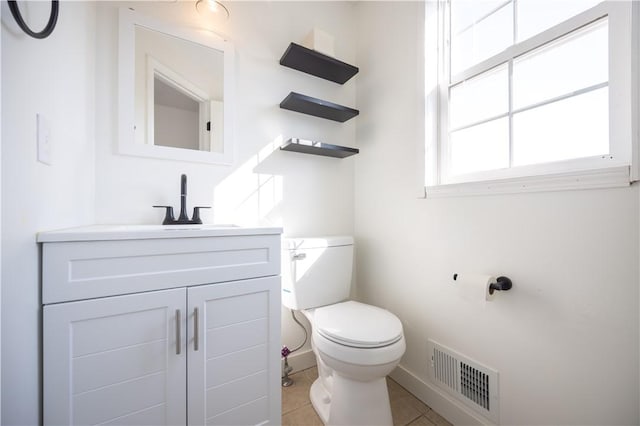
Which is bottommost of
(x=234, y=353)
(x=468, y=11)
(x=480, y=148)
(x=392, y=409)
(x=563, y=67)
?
(x=392, y=409)

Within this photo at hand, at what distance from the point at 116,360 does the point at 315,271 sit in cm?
88

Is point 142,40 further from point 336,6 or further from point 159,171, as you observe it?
point 336,6

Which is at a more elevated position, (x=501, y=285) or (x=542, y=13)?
(x=542, y=13)

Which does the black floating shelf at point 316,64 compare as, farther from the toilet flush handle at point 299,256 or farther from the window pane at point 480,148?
the toilet flush handle at point 299,256

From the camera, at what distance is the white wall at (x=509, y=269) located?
0.79 m

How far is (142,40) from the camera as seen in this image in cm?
121

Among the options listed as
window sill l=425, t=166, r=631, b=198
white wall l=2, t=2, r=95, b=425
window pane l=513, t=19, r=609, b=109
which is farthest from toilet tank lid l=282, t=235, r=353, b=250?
window pane l=513, t=19, r=609, b=109

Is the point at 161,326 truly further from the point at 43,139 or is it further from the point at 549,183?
the point at 549,183

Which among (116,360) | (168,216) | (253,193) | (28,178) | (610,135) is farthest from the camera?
(253,193)

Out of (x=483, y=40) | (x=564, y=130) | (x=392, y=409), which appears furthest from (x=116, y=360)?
(x=483, y=40)

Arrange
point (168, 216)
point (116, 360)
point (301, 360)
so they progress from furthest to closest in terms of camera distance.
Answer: point (301, 360), point (168, 216), point (116, 360)

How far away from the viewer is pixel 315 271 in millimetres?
1406

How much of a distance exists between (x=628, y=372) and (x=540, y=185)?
2.02ft

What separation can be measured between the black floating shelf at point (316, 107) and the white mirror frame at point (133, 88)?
1.29ft
